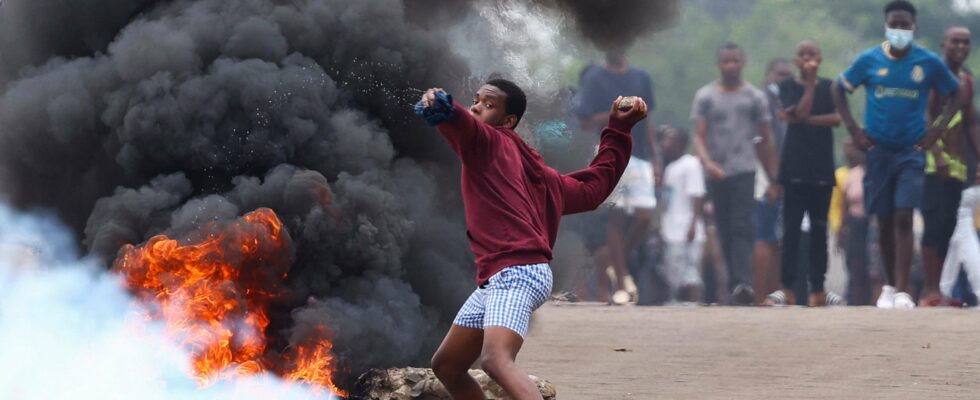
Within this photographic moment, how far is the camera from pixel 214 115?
8.73m

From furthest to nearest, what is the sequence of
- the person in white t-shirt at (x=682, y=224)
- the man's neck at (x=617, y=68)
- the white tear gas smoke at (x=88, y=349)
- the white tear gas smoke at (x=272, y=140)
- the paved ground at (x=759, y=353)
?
the person in white t-shirt at (x=682, y=224), the man's neck at (x=617, y=68), the paved ground at (x=759, y=353), the white tear gas smoke at (x=272, y=140), the white tear gas smoke at (x=88, y=349)

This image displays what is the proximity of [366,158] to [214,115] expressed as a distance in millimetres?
897

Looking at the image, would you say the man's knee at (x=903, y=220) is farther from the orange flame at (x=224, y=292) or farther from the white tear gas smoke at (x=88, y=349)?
the white tear gas smoke at (x=88, y=349)

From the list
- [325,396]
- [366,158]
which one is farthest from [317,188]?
[325,396]

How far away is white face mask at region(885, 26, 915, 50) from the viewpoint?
14.5 m

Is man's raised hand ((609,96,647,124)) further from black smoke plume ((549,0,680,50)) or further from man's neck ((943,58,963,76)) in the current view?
man's neck ((943,58,963,76))

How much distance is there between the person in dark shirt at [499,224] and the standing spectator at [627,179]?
9093mm

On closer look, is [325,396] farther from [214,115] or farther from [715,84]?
[715,84]

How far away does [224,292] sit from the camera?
25.7 feet

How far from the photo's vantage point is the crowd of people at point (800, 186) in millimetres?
14438

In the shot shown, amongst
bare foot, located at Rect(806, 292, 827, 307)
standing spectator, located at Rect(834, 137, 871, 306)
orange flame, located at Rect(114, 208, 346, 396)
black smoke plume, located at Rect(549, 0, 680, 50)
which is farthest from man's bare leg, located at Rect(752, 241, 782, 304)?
orange flame, located at Rect(114, 208, 346, 396)

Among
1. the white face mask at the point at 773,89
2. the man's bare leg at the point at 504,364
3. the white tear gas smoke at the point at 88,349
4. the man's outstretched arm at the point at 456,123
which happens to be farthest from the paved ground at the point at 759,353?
the man's outstretched arm at the point at 456,123

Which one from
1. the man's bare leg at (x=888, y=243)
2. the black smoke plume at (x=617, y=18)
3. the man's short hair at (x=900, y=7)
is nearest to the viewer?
the black smoke plume at (x=617, y=18)

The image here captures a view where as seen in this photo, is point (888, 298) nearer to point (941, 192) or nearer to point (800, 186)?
point (941, 192)
